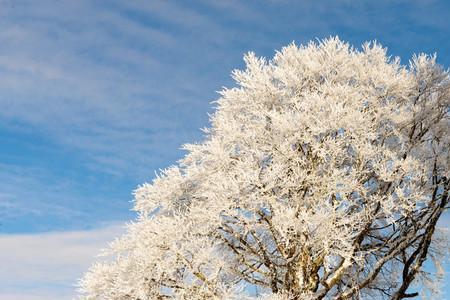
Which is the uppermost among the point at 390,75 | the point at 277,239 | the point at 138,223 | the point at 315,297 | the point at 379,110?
the point at 390,75

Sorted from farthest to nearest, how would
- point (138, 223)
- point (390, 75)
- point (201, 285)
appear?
point (390, 75)
point (138, 223)
point (201, 285)

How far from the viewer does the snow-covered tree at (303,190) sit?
56.9ft

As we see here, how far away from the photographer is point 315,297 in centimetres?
1762

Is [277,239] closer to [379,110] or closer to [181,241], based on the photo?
[181,241]

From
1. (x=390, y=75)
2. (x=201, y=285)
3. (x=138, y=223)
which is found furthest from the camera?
(x=390, y=75)

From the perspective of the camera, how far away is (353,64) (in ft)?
68.5

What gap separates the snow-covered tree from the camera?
1734 centimetres

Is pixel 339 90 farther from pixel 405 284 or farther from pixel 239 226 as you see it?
pixel 405 284

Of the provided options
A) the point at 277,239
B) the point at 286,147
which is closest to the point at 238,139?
the point at 286,147

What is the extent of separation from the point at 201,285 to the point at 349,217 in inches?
196

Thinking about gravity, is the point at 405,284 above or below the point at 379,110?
below

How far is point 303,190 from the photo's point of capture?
59.7 feet

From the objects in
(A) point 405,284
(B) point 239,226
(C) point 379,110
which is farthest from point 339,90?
(A) point 405,284

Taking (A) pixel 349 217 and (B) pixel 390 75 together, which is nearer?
(A) pixel 349 217
